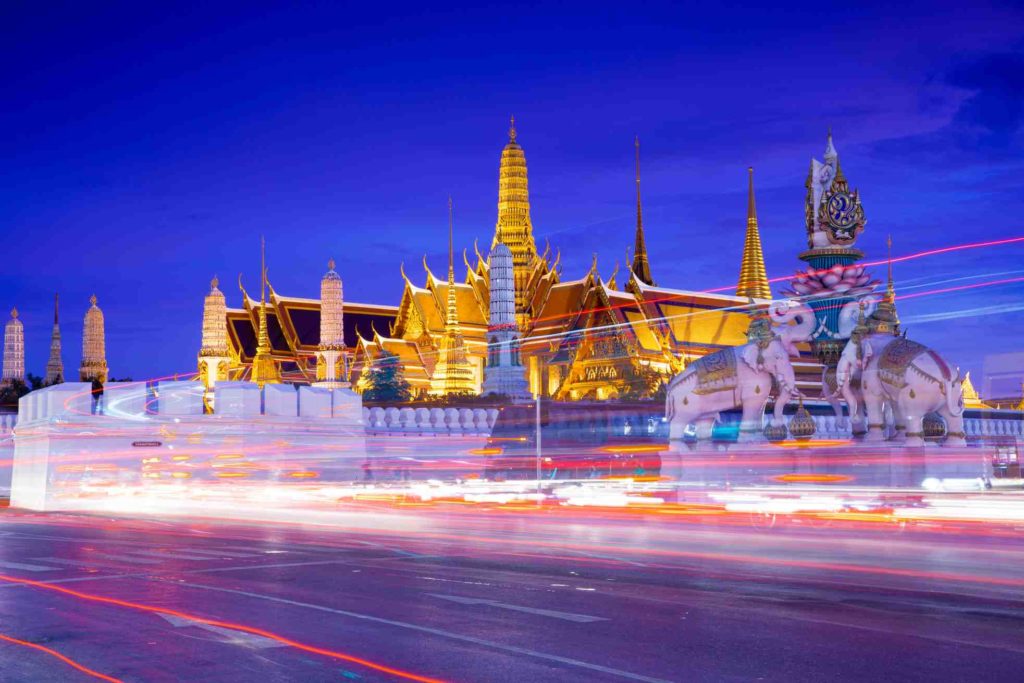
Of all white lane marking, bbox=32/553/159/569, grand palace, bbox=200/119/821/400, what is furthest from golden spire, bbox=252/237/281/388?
white lane marking, bbox=32/553/159/569

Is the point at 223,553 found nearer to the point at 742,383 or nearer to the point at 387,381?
the point at 742,383

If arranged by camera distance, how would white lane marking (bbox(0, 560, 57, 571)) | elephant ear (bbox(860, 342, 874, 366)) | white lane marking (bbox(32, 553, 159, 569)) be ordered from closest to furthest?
white lane marking (bbox(0, 560, 57, 571)) < white lane marking (bbox(32, 553, 159, 569)) < elephant ear (bbox(860, 342, 874, 366))

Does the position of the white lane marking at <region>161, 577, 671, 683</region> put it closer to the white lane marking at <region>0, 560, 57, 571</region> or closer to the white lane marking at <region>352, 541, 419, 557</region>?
the white lane marking at <region>0, 560, 57, 571</region>

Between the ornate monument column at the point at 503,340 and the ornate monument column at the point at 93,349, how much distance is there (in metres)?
29.0

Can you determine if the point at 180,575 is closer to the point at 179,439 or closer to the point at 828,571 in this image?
the point at 828,571

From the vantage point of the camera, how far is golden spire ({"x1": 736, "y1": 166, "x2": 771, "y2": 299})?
220 ft

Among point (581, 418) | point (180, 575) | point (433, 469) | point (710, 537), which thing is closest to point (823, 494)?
point (710, 537)

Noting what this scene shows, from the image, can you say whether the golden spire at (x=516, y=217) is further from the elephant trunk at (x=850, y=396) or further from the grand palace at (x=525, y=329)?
the elephant trunk at (x=850, y=396)

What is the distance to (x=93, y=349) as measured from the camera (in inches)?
2734

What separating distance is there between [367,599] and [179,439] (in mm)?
15774

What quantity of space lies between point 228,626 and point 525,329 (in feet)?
169

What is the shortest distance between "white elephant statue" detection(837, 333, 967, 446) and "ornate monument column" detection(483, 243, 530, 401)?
21.3m

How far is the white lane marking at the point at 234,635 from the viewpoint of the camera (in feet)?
25.7

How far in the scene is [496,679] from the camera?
21.9 ft
